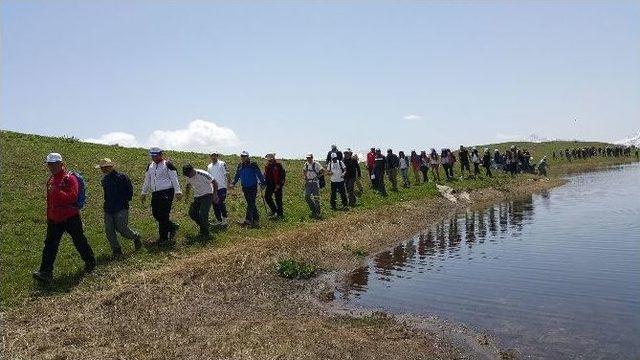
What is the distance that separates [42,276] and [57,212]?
1499 mm

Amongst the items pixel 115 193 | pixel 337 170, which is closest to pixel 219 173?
pixel 115 193

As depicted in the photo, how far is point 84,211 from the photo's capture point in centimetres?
1977

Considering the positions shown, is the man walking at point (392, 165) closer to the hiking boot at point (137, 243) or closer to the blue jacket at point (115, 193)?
the hiking boot at point (137, 243)

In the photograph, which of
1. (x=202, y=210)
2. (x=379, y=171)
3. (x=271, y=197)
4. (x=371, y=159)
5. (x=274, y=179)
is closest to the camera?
(x=202, y=210)

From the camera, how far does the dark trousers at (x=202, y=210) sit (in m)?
17.0

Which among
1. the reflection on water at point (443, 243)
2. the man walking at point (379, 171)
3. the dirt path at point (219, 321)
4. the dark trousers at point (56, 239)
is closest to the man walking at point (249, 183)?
the dirt path at point (219, 321)

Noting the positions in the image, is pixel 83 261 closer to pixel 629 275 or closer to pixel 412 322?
pixel 412 322

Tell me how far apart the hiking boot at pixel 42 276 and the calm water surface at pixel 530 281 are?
6761mm

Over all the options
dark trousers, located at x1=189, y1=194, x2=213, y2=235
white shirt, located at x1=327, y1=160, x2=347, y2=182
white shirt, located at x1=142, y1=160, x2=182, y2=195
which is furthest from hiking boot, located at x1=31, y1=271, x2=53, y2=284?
white shirt, located at x1=327, y1=160, x2=347, y2=182

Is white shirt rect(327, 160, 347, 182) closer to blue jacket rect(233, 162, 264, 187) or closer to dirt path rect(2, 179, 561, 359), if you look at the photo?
blue jacket rect(233, 162, 264, 187)

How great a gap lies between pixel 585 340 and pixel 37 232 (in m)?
15.2

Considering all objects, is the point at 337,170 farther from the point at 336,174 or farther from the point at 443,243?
the point at 443,243

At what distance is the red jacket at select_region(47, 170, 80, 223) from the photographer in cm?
1292

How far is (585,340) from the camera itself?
30.2ft
